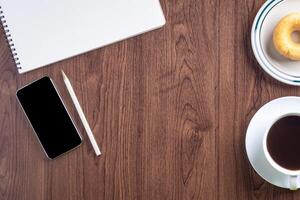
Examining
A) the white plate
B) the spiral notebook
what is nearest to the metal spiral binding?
the spiral notebook

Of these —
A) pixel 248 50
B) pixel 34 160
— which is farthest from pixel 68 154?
pixel 248 50

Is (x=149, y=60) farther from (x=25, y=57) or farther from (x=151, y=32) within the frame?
(x=25, y=57)

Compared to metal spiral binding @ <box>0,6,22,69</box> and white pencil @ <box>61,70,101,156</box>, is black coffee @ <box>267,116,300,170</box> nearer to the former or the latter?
white pencil @ <box>61,70,101,156</box>

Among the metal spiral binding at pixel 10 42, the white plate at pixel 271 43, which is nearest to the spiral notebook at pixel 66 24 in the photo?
the metal spiral binding at pixel 10 42

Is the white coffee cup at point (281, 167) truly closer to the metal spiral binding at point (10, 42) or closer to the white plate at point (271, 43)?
the white plate at point (271, 43)

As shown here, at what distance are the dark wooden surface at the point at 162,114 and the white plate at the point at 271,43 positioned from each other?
0.01 meters

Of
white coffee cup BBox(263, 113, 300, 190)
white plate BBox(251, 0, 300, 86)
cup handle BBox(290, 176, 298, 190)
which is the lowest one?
cup handle BBox(290, 176, 298, 190)

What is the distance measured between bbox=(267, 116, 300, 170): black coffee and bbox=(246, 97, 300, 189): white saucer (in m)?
0.02

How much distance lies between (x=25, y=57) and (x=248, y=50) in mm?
301

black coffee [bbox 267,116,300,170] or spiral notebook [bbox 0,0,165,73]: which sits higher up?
spiral notebook [bbox 0,0,165,73]

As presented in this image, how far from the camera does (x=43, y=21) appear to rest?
621 mm

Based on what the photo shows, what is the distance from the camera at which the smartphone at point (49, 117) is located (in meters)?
0.62

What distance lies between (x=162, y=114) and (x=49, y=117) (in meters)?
0.15

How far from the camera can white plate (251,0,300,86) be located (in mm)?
588
